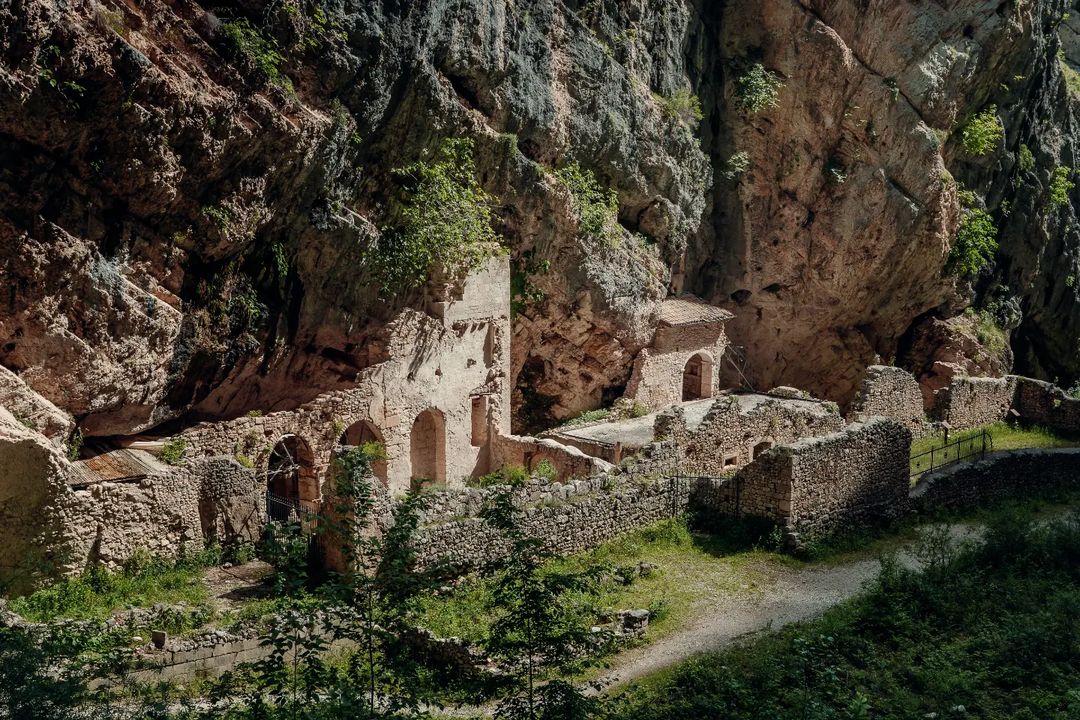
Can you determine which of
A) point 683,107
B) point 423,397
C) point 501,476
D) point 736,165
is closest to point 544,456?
point 501,476

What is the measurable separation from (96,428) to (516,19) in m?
12.0

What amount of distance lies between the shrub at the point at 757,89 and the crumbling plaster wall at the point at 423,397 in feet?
32.7

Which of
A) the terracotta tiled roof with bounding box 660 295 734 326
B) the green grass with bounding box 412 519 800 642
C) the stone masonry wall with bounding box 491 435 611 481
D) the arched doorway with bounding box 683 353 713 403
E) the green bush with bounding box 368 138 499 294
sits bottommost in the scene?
the green grass with bounding box 412 519 800 642

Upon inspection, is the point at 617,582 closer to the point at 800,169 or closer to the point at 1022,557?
the point at 1022,557

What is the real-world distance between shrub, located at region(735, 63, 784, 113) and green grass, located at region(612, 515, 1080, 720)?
16644mm

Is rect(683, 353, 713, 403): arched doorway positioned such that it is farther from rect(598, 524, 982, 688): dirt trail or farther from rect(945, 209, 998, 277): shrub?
rect(598, 524, 982, 688): dirt trail

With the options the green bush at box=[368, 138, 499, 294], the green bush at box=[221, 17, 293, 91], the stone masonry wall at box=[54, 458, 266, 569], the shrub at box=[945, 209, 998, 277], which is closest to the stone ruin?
the stone masonry wall at box=[54, 458, 266, 569]

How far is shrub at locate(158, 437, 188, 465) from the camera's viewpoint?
63.6 ft

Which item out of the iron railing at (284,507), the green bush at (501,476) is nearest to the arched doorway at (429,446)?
the green bush at (501,476)

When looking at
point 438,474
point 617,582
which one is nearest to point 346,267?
point 438,474

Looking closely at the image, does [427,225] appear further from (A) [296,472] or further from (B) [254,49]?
(A) [296,472]

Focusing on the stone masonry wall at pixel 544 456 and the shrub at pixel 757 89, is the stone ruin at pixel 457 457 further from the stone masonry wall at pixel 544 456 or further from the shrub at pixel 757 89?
the shrub at pixel 757 89

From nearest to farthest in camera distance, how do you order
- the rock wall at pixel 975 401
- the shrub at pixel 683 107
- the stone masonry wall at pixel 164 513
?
the stone masonry wall at pixel 164 513
the shrub at pixel 683 107
the rock wall at pixel 975 401

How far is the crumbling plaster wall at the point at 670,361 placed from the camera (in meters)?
28.9
